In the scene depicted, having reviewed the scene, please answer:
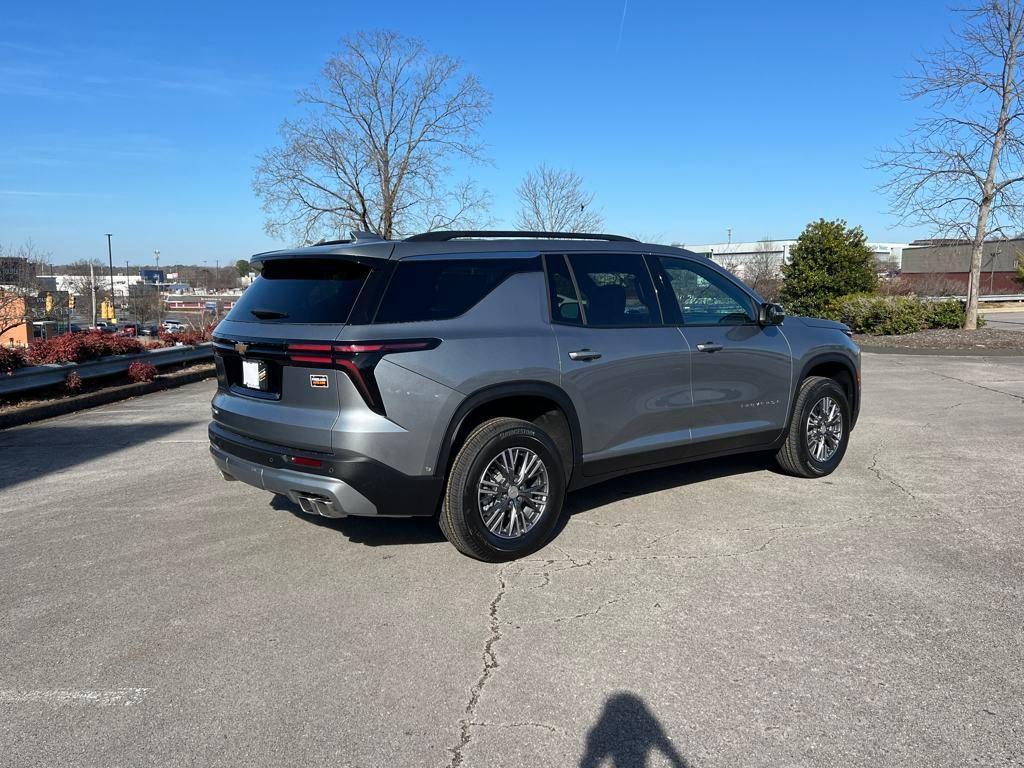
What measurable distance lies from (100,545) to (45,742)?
7.51 ft

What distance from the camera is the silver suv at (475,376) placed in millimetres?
3988

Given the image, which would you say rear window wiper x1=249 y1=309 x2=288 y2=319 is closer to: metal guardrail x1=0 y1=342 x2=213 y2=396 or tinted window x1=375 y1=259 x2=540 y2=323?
tinted window x1=375 y1=259 x2=540 y2=323

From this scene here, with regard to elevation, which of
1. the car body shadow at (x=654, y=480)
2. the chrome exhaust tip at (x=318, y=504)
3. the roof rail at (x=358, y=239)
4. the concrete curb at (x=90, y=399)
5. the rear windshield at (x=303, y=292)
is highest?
the roof rail at (x=358, y=239)

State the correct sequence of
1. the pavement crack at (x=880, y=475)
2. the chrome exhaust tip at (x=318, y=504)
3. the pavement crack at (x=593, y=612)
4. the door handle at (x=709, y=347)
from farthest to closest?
1. the pavement crack at (x=880, y=475)
2. the door handle at (x=709, y=347)
3. the chrome exhaust tip at (x=318, y=504)
4. the pavement crack at (x=593, y=612)

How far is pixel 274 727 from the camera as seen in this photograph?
285 centimetres

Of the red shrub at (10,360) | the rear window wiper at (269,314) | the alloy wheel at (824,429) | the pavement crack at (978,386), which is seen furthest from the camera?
the pavement crack at (978,386)

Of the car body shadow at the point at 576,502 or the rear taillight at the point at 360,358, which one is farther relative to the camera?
the car body shadow at the point at 576,502

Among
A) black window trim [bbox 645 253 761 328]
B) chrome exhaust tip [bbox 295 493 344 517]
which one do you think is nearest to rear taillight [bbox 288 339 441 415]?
chrome exhaust tip [bbox 295 493 344 517]

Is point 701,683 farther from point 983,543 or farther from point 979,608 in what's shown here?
point 983,543

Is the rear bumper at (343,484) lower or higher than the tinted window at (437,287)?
lower

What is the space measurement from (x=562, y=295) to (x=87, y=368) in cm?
908

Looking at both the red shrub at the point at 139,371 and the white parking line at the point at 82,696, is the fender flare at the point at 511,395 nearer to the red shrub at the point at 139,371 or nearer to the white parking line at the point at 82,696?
the white parking line at the point at 82,696

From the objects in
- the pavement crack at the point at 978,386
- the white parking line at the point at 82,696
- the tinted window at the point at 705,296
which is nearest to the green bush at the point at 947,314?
the pavement crack at the point at 978,386

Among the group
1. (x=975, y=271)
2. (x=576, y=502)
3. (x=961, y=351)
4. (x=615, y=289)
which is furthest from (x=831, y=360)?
(x=975, y=271)
